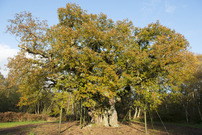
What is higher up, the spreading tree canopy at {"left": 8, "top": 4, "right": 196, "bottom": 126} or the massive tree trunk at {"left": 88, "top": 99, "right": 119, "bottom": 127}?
the spreading tree canopy at {"left": 8, "top": 4, "right": 196, "bottom": 126}

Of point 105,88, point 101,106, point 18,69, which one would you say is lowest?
point 101,106

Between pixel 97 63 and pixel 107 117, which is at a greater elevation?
pixel 97 63

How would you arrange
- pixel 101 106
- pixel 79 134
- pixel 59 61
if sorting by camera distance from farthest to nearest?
pixel 101 106
pixel 59 61
pixel 79 134

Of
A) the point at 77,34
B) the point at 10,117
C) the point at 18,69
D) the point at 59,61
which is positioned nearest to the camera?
the point at 18,69

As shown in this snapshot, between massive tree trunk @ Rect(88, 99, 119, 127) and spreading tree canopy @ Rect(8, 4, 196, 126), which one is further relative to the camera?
massive tree trunk @ Rect(88, 99, 119, 127)

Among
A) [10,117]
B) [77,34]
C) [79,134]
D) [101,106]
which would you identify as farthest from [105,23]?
[10,117]

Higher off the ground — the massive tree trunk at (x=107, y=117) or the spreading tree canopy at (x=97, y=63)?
the spreading tree canopy at (x=97, y=63)

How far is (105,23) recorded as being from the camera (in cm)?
1473

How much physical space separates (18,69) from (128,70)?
8962 mm

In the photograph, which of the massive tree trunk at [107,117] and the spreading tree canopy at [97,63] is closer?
the spreading tree canopy at [97,63]

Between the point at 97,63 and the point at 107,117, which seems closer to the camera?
the point at 97,63

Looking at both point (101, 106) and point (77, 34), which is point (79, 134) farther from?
point (77, 34)

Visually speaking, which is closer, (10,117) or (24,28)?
(24,28)

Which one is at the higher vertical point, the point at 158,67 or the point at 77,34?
the point at 77,34
